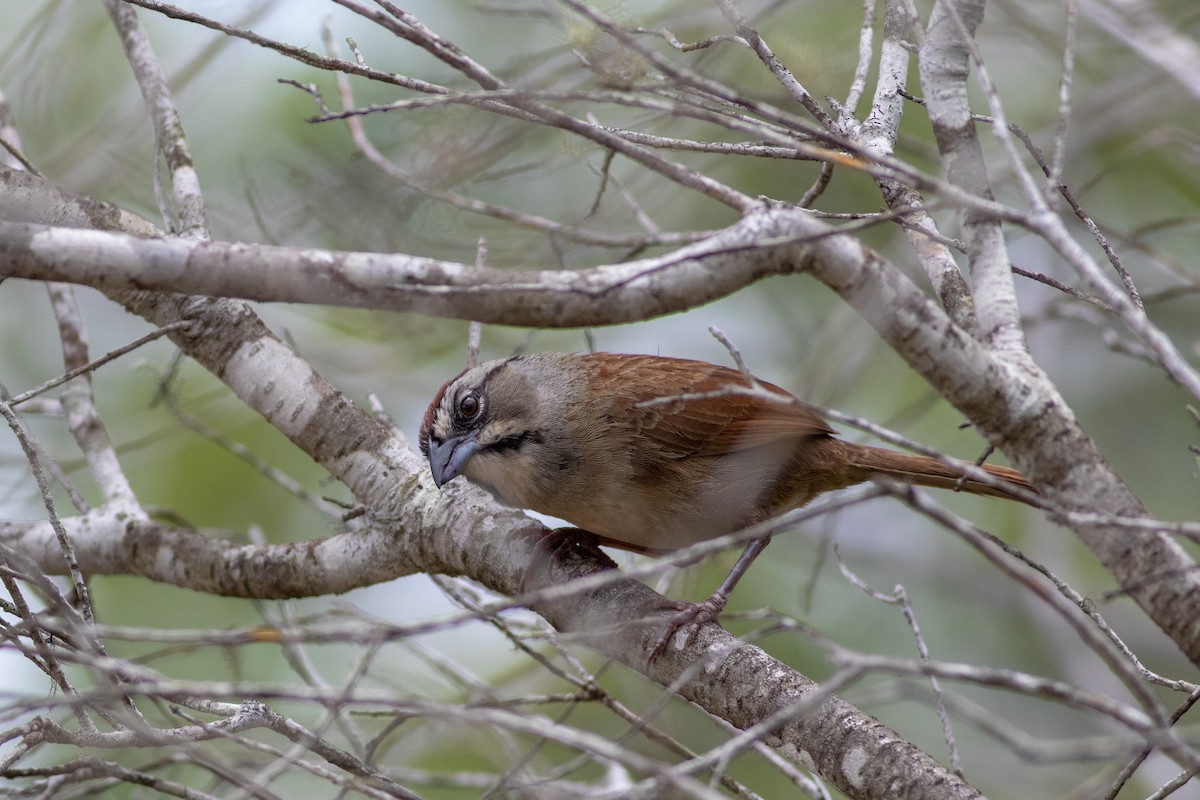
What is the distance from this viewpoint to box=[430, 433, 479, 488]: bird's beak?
3750mm

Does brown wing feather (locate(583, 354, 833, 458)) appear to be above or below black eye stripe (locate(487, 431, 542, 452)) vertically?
above

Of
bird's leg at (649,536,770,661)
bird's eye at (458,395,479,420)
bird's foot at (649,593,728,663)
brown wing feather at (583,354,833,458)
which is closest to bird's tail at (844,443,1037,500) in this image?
brown wing feather at (583,354,833,458)

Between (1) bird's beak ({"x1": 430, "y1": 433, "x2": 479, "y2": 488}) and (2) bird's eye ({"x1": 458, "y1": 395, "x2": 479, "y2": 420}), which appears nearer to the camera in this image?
(1) bird's beak ({"x1": 430, "y1": 433, "x2": 479, "y2": 488})

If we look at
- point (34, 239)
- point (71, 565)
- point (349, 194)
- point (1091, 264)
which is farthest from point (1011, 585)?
point (34, 239)

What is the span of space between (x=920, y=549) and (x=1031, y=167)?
8.30 ft

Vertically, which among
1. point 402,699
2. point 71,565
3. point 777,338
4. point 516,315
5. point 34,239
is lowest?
point 71,565

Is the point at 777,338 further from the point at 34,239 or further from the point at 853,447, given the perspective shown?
the point at 34,239

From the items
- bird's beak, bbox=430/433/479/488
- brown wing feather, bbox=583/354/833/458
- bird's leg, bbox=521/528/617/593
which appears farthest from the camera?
brown wing feather, bbox=583/354/833/458

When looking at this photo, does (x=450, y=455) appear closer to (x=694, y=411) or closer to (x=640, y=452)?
(x=640, y=452)

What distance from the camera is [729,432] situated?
Answer: 4082mm

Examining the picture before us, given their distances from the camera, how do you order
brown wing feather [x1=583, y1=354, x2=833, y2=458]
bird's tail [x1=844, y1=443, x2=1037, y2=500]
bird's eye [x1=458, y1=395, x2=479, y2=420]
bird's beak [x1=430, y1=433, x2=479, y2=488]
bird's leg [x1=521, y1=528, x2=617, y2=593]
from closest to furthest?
bird's leg [x1=521, y1=528, x2=617, y2=593] → bird's beak [x1=430, y1=433, x2=479, y2=488] → brown wing feather [x1=583, y1=354, x2=833, y2=458] → bird's eye [x1=458, y1=395, x2=479, y2=420] → bird's tail [x1=844, y1=443, x2=1037, y2=500]

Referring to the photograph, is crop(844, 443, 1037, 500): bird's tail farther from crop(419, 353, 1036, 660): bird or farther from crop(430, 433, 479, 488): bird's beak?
crop(430, 433, 479, 488): bird's beak

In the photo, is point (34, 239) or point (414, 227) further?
point (414, 227)

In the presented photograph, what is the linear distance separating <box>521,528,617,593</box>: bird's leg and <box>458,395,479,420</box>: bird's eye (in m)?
0.56
